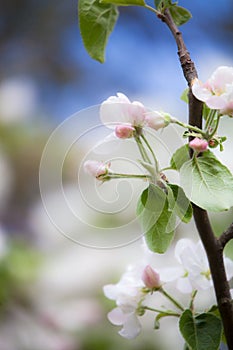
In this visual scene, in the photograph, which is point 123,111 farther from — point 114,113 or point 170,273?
point 170,273

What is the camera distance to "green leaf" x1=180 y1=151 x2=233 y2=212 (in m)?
0.34

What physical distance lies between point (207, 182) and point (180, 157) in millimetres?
26

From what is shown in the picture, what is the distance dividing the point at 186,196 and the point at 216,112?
2.1 inches

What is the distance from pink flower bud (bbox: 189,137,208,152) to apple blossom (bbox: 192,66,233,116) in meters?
0.02

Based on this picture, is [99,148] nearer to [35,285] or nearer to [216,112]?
[216,112]

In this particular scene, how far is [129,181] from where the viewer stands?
383 mm

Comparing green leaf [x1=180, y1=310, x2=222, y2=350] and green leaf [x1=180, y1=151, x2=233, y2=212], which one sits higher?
green leaf [x1=180, y1=151, x2=233, y2=212]

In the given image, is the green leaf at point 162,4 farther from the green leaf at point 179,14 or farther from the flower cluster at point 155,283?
the flower cluster at point 155,283

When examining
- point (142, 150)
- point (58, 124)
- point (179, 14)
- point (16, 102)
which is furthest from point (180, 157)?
point (16, 102)

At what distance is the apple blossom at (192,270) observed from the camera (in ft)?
1.39

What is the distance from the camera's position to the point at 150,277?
0.43 m

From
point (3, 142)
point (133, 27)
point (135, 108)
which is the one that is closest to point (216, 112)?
point (135, 108)

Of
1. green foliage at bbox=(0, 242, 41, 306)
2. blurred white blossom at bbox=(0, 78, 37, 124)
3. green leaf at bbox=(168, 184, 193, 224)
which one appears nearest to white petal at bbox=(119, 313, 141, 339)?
green leaf at bbox=(168, 184, 193, 224)

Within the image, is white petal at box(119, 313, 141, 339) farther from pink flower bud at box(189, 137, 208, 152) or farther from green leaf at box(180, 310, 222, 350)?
pink flower bud at box(189, 137, 208, 152)
